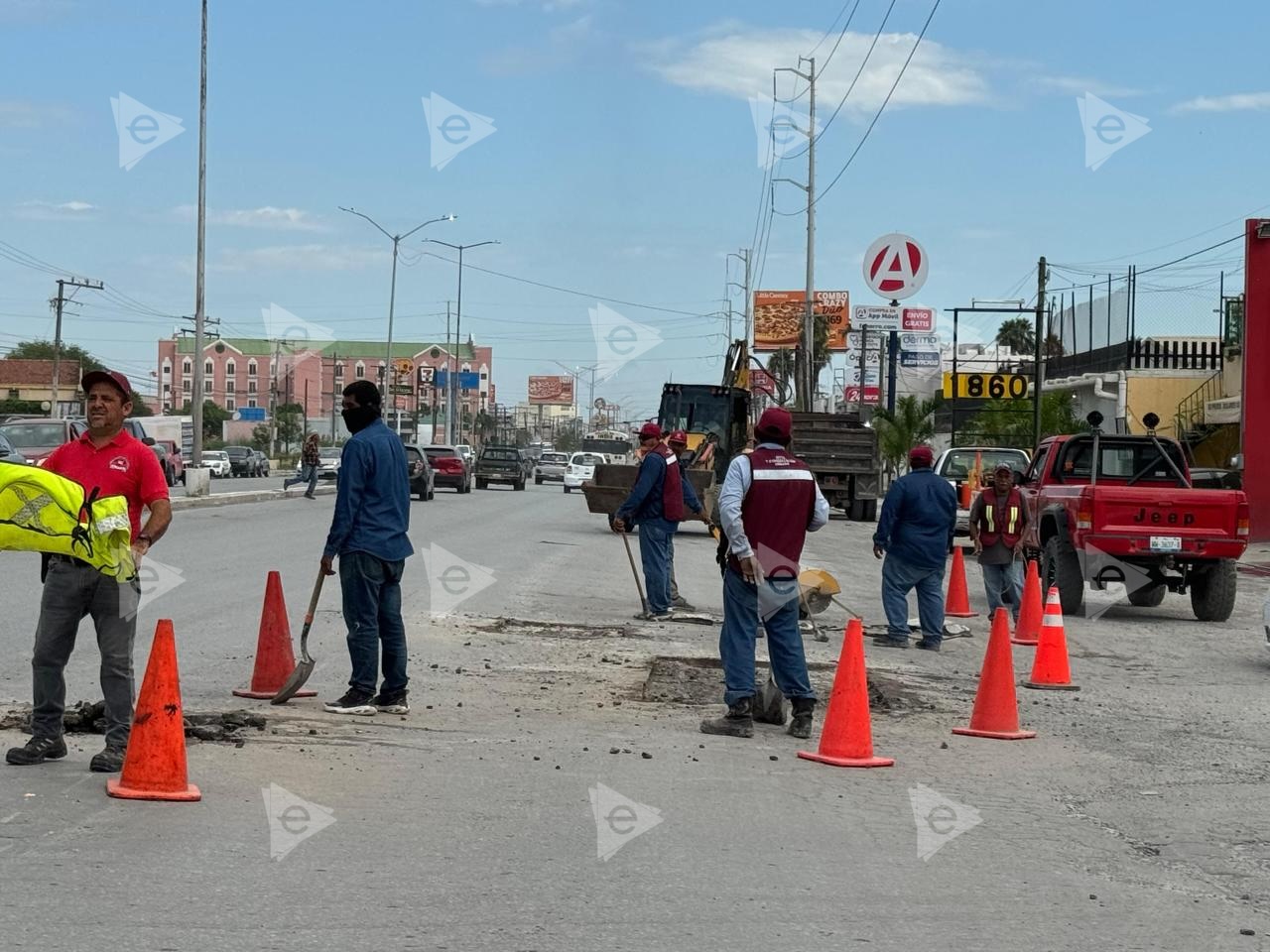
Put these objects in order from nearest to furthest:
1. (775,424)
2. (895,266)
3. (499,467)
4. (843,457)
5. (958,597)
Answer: (775,424) < (958,597) < (895,266) < (843,457) < (499,467)

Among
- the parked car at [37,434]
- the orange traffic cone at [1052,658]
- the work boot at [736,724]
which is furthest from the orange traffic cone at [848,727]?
the parked car at [37,434]

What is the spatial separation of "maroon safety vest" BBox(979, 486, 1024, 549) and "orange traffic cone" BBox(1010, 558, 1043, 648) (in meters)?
1.13

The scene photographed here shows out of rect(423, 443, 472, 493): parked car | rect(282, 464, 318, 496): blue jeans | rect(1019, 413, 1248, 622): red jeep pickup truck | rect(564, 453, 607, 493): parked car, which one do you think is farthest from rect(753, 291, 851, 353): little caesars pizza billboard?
rect(1019, 413, 1248, 622): red jeep pickup truck

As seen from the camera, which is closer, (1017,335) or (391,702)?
(391,702)

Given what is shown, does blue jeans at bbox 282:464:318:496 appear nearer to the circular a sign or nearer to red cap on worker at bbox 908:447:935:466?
the circular a sign

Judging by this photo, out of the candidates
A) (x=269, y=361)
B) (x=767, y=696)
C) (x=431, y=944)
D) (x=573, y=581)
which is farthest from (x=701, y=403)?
(x=269, y=361)

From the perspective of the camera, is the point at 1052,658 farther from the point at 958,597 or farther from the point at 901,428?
the point at 901,428

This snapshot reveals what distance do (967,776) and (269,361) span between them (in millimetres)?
183073

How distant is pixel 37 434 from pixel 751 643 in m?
31.4

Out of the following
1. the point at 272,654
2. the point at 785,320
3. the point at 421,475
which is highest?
the point at 785,320

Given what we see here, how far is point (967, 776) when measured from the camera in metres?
8.49

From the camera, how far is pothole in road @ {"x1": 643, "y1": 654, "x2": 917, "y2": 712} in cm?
1094

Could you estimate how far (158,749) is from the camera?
6887mm

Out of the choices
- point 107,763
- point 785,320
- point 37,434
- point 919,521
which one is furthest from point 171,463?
point 785,320
